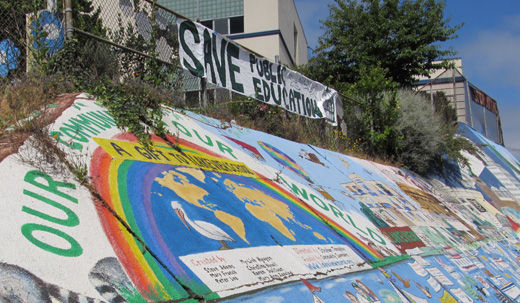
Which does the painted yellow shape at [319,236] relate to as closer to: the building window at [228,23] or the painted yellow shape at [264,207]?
the painted yellow shape at [264,207]

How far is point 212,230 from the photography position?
3896 mm

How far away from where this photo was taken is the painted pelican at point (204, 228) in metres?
3.78

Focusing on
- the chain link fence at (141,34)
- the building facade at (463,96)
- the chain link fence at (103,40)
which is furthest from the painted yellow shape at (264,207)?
the building facade at (463,96)

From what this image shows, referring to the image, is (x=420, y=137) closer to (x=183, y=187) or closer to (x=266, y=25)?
(x=266, y=25)

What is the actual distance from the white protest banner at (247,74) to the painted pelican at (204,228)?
13.4 feet

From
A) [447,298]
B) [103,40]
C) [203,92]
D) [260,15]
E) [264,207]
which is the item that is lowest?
[447,298]

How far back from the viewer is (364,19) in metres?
18.5

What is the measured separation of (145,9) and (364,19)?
12529mm

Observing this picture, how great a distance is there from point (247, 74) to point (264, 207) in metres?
4.61

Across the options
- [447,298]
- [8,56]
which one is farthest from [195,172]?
[447,298]

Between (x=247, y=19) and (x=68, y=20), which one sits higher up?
(x=247, y=19)

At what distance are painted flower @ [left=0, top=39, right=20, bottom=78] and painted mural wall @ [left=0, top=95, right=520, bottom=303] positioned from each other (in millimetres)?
1228

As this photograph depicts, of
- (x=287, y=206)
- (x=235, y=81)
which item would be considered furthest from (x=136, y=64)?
(x=287, y=206)

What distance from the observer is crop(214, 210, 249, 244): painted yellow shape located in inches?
162
